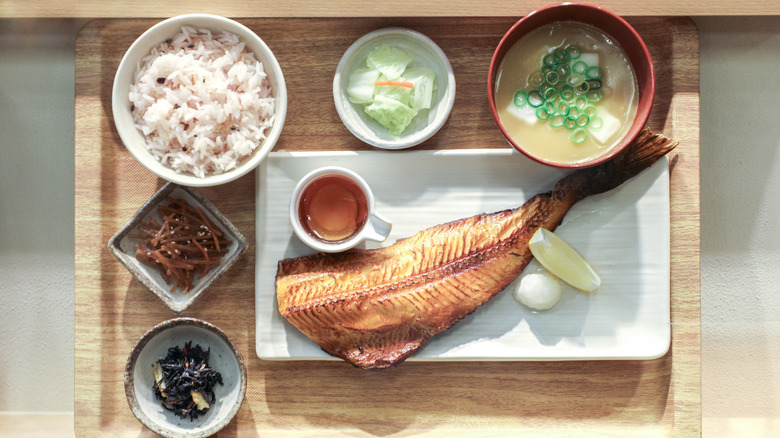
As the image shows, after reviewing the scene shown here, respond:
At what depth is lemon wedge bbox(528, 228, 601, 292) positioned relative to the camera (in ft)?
5.97

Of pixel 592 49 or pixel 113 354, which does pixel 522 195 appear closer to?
pixel 592 49

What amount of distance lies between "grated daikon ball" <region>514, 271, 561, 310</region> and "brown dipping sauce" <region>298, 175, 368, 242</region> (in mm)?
543

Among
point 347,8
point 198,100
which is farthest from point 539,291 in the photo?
point 198,100

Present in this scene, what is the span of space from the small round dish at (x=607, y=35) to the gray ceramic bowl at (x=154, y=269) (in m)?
0.87

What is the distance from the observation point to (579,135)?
176 centimetres

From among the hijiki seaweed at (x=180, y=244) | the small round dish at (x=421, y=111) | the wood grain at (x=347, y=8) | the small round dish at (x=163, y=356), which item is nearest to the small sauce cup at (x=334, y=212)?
the small round dish at (x=421, y=111)

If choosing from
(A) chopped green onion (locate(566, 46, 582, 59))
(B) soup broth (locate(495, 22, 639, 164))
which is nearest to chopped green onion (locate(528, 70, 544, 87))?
(B) soup broth (locate(495, 22, 639, 164))

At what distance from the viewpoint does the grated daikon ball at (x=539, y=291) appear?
1819mm

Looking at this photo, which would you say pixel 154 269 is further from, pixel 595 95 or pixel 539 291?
pixel 595 95

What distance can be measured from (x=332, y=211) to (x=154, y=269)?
0.58m

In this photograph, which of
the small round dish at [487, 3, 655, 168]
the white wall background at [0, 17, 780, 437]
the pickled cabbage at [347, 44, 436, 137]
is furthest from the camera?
the white wall background at [0, 17, 780, 437]

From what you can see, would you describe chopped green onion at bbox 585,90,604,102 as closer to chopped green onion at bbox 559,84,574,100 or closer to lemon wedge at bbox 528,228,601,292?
chopped green onion at bbox 559,84,574,100

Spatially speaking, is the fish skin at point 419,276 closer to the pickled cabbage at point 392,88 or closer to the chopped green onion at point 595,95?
the chopped green onion at point 595,95

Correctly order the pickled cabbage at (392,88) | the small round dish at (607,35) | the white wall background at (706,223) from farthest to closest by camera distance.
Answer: the white wall background at (706,223), the pickled cabbage at (392,88), the small round dish at (607,35)
